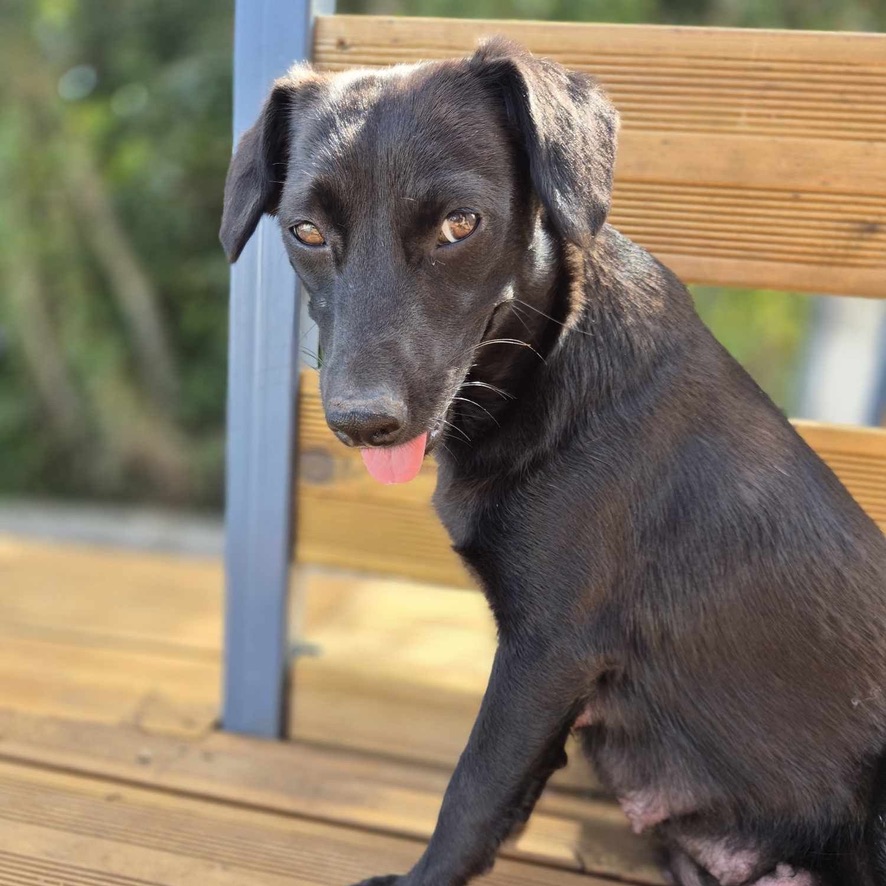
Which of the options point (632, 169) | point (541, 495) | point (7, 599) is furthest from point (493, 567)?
point (7, 599)

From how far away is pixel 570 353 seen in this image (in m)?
1.28

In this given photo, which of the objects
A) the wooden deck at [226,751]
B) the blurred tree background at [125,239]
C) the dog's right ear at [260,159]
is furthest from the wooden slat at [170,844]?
the blurred tree background at [125,239]

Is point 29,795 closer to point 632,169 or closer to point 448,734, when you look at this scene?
point 448,734

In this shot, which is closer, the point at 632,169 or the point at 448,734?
the point at 632,169

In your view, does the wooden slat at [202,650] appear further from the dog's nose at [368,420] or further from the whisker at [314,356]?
the dog's nose at [368,420]

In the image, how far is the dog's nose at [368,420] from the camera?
42.3 inches

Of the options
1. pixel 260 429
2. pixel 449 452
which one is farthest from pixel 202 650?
pixel 449 452

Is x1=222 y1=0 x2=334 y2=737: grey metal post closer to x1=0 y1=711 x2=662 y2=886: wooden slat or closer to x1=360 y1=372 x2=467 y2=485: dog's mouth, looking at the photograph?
x1=0 y1=711 x2=662 y2=886: wooden slat

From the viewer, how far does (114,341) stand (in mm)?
4891

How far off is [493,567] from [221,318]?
13.5ft

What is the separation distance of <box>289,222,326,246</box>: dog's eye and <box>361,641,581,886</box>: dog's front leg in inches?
23.4

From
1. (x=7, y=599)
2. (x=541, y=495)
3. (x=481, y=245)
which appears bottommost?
(x=7, y=599)

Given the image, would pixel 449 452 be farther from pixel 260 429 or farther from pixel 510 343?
pixel 260 429

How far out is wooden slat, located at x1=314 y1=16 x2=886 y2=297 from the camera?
152cm
